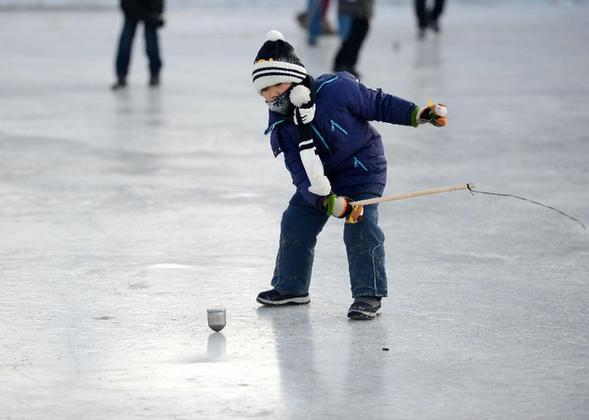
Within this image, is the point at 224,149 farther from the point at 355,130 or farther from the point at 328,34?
the point at 328,34

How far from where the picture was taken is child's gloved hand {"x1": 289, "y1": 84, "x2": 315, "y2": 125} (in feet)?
20.4

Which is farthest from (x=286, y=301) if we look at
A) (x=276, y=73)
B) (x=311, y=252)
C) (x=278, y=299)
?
(x=276, y=73)

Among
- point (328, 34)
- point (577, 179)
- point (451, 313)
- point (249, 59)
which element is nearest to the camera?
point (451, 313)

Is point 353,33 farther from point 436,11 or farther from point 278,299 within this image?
point 278,299

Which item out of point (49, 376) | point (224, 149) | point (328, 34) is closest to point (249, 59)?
point (328, 34)

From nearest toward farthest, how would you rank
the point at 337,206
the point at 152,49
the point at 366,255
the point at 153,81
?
the point at 337,206
the point at 366,255
the point at 152,49
the point at 153,81

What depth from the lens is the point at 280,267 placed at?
21.8 ft

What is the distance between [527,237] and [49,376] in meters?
3.35

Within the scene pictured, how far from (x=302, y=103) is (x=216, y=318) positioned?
0.98 m

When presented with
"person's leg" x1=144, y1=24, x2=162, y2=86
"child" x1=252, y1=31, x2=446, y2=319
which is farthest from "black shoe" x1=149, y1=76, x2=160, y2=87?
"child" x1=252, y1=31, x2=446, y2=319

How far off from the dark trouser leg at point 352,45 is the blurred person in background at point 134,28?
6.61 ft

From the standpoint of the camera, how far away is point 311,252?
666 centimetres

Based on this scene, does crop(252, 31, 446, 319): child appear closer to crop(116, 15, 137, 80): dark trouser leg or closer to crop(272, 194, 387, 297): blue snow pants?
crop(272, 194, 387, 297): blue snow pants

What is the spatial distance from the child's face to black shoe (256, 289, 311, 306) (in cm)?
87
